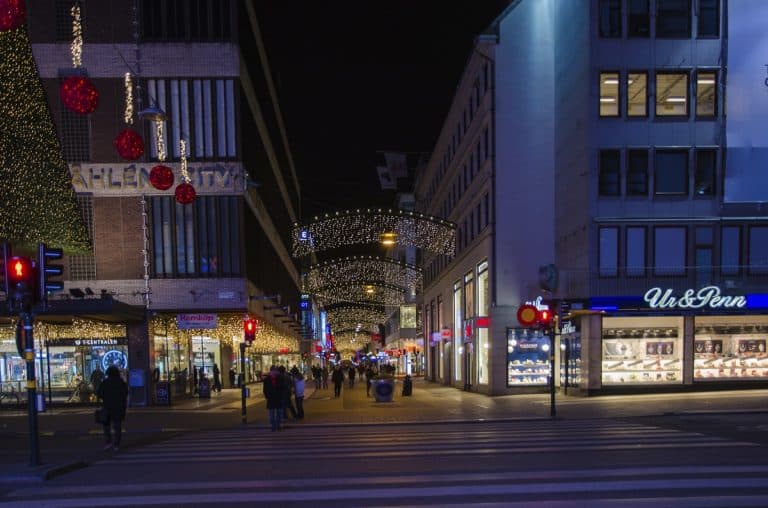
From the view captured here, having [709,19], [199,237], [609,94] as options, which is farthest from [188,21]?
[709,19]

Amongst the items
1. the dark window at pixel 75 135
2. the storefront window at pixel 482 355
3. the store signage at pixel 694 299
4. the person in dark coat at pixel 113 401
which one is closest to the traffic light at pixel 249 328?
the person in dark coat at pixel 113 401

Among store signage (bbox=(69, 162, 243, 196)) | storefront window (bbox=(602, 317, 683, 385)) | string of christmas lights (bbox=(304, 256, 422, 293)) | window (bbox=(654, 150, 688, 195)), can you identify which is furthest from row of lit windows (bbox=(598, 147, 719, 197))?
string of christmas lights (bbox=(304, 256, 422, 293))

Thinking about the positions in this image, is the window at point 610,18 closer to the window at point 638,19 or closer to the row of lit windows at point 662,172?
the window at point 638,19

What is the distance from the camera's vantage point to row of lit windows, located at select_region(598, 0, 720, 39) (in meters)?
25.4

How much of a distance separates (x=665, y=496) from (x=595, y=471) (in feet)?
5.70

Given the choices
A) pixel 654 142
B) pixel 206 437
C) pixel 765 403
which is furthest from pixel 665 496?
pixel 654 142

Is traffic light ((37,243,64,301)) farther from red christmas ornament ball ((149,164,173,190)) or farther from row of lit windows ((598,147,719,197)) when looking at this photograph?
row of lit windows ((598,147,719,197))

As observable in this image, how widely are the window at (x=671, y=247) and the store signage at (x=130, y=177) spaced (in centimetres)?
1925

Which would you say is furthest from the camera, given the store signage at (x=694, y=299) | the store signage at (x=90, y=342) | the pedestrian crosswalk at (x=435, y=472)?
the store signage at (x=90, y=342)

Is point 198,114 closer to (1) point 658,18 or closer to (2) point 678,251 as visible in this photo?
(1) point 658,18

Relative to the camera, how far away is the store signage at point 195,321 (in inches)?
1079

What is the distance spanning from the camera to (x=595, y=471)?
32.1 ft

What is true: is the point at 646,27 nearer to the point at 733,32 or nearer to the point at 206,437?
the point at 733,32

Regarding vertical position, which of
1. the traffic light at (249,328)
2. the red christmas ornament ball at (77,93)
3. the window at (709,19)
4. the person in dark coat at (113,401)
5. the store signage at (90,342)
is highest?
the window at (709,19)
